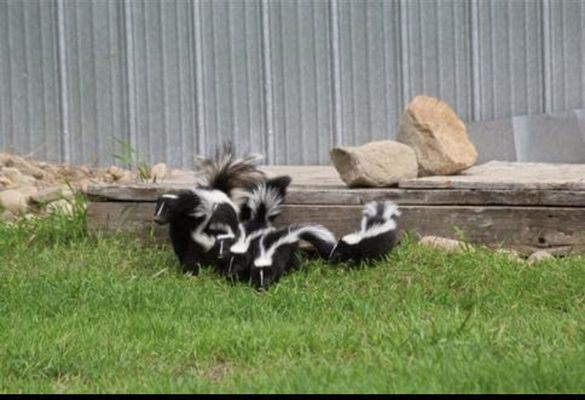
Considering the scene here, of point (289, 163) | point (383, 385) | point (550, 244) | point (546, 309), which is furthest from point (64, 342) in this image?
point (289, 163)

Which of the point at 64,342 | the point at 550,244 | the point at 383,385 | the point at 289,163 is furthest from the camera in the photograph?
the point at 289,163

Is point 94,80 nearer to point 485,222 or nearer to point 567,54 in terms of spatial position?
point 567,54

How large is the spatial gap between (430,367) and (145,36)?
6.75 m

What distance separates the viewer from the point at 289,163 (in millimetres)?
10992

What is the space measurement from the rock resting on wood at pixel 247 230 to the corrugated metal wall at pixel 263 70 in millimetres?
2561

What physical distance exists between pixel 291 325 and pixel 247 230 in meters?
1.66

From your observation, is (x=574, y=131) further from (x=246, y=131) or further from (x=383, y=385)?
(x=383, y=385)

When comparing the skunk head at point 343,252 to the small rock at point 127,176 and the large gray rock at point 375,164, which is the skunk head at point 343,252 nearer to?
the large gray rock at point 375,164

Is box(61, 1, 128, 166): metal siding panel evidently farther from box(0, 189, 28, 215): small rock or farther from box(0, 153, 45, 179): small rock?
box(0, 189, 28, 215): small rock

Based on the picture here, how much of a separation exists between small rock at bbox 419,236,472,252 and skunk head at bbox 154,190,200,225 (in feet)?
4.60

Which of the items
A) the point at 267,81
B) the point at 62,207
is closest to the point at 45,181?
the point at 62,207

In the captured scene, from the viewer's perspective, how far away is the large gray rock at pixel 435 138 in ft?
28.8

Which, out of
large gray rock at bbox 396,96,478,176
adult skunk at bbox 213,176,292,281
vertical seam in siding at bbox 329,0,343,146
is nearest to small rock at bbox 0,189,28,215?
adult skunk at bbox 213,176,292,281

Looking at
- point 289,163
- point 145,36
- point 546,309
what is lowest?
point 546,309
